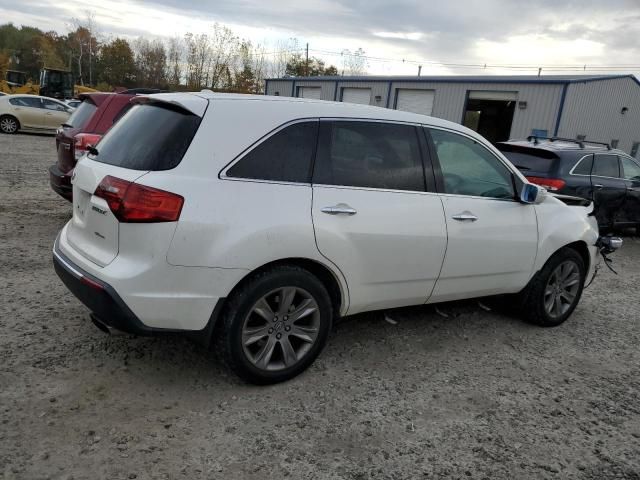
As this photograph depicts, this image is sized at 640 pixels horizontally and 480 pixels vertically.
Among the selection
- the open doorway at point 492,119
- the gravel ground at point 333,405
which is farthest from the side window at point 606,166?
the open doorway at point 492,119

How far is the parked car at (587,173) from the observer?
807 cm

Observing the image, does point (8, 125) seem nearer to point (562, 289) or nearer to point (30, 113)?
point (30, 113)

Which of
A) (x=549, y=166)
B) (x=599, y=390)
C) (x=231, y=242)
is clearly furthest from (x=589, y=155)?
(x=231, y=242)

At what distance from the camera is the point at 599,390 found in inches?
145

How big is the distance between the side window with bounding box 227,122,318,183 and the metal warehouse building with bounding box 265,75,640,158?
1709 cm

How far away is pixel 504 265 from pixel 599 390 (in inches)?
44.4

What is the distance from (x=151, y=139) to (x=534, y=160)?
6.83 meters

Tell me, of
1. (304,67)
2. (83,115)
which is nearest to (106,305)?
(83,115)

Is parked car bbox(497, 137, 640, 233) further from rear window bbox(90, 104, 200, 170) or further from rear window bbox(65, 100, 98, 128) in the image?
rear window bbox(90, 104, 200, 170)

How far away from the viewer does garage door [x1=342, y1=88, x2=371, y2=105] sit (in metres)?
27.9

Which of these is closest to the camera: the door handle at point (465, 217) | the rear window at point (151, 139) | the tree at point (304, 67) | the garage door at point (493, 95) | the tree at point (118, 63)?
the rear window at point (151, 139)

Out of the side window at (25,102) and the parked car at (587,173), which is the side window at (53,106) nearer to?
the side window at (25,102)

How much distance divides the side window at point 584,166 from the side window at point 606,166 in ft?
0.43

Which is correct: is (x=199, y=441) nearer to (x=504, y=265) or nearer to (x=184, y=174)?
(x=184, y=174)
